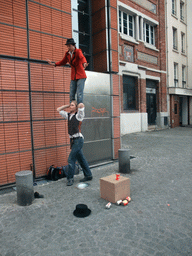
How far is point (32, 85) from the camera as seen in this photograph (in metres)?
5.72

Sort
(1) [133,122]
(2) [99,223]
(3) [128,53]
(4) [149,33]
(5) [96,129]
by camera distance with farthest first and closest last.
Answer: (4) [149,33]
(1) [133,122]
(3) [128,53]
(5) [96,129]
(2) [99,223]

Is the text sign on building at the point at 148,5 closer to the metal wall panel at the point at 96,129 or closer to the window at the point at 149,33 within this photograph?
the window at the point at 149,33

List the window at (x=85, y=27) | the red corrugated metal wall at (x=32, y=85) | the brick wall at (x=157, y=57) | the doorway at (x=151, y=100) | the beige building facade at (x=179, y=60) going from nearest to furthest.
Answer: the red corrugated metal wall at (x=32, y=85), the window at (x=85, y=27), the brick wall at (x=157, y=57), the doorway at (x=151, y=100), the beige building facade at (x=179, y=60)

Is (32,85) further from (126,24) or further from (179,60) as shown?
(179,60)

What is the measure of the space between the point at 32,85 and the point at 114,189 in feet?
12.0

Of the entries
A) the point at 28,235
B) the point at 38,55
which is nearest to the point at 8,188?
the point at 28,235

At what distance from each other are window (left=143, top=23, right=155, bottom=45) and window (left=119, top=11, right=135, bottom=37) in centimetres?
191

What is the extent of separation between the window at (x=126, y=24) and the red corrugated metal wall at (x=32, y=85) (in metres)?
10.7

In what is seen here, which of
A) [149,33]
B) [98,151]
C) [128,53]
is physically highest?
[149,33]

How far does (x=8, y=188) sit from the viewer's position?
527 cm

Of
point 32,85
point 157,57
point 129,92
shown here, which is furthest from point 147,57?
point 32,85

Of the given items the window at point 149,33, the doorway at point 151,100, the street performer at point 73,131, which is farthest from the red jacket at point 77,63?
the window at point 149,33

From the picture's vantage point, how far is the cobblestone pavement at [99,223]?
109 inches

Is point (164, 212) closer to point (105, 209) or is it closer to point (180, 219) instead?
point (180, 219)
